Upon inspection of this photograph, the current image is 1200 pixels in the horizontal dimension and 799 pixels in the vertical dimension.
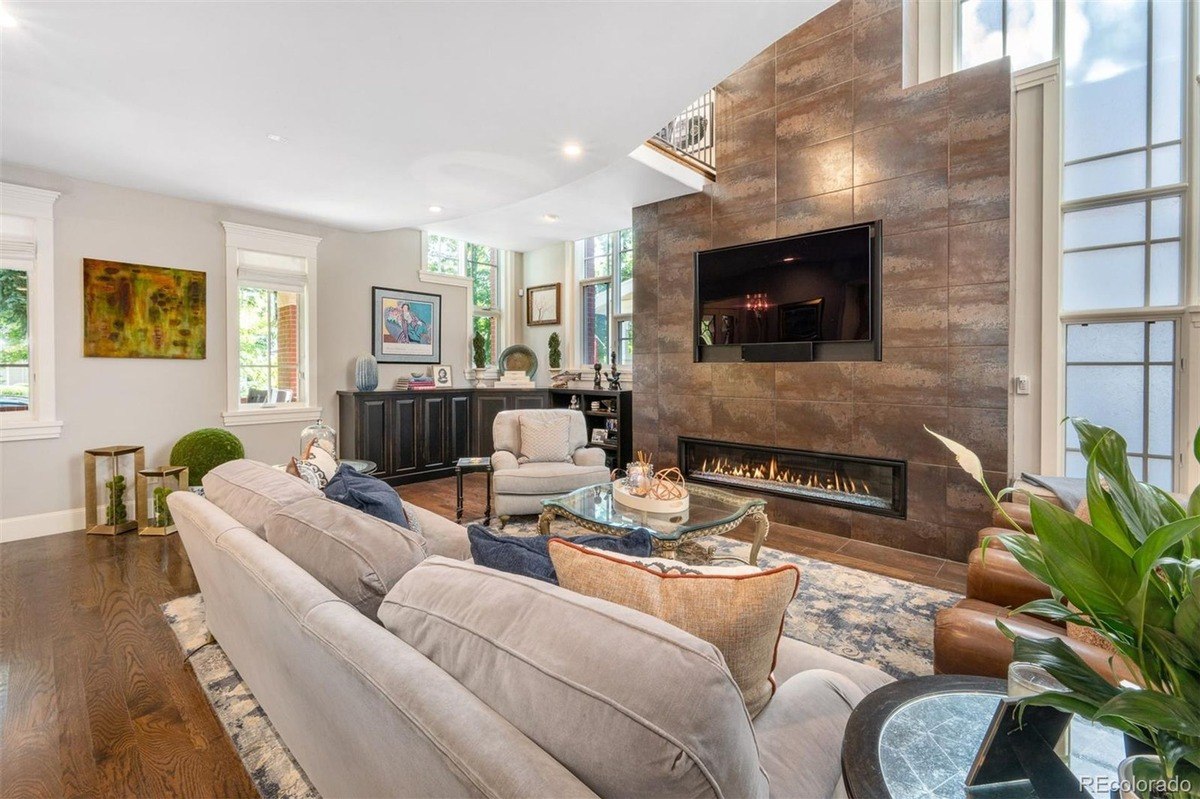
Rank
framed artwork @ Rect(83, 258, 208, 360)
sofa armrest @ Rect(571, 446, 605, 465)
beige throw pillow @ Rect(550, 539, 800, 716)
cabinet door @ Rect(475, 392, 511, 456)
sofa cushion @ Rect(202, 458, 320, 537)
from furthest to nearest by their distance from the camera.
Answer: cabinet door @ Rect(475, 392, 511, 456)
sofa armrest @ Rect(571, 446, 605, 465)
framed artwork @ Rect(83, 258, 208, 360)
sofa cushion @ Rect(202, 458, 320, 537)
beige throw pillow @ Rect(550, 539, 800, 716)

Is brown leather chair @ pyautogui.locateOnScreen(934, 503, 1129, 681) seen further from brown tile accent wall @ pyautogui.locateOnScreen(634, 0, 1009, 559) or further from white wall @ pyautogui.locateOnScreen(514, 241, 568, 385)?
white wall @ pyautogui.locateOnScreen(514, 241, 568, 385)

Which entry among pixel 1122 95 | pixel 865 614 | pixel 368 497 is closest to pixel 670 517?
pixel 865 614

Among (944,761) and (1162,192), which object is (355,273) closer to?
(944,761)

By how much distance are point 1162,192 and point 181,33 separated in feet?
16.0

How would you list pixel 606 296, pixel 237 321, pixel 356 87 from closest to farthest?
1. pixel 356 87
2. pixel 237 321
3. pixel 606 296

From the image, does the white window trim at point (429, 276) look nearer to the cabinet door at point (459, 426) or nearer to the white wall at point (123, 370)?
the white wall at point (123, 370)

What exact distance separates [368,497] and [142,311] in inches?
146

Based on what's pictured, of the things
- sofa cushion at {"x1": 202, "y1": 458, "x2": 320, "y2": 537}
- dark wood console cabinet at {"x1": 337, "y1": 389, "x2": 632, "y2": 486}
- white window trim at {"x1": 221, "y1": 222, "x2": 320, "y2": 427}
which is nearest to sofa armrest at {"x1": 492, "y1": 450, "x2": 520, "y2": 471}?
dark wood console cabinet at {"x1": 337, "y1": 389, "x2": 632, "y2": 486}

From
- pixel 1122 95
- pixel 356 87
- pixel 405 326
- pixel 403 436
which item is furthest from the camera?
pixel 405 326

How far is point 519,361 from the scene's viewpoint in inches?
257

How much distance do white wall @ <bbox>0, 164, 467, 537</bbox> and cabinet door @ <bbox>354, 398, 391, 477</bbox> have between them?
42 centimetres

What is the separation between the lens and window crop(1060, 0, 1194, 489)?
283 cm

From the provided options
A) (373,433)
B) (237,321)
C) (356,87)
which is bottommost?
(373,433)

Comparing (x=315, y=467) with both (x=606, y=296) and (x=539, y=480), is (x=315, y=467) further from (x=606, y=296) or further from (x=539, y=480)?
(x=606, y=296)
